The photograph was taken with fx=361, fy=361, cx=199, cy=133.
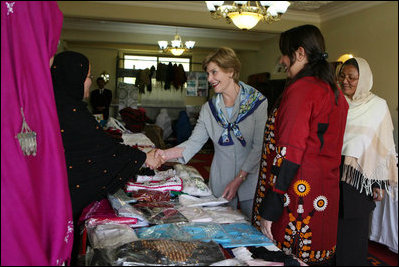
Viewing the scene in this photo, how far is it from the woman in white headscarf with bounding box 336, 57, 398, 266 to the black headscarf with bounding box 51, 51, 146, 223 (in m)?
1.47

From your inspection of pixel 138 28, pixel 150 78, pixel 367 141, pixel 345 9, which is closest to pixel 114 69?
pixel 150 78

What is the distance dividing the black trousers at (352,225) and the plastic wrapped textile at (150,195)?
1150 millimetres

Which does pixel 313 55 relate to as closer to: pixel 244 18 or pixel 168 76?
pixel 244 18

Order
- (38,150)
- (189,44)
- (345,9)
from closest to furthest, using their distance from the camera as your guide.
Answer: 1. (38,150)
2. (345,9)
3. (189,44)

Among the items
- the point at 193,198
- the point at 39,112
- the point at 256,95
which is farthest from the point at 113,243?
the point at 256,95

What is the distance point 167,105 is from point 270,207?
5966 millimetres

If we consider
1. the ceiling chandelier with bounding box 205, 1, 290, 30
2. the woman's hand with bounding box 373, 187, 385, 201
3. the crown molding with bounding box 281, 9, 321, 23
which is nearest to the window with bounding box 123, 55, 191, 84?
the crown molding with bounding box 281, 9, 321, 23

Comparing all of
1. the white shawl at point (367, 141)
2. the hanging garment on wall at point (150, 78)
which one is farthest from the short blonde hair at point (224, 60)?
the hanging garment on wall at point (150, 78)

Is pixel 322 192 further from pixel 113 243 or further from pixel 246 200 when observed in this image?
pixel 113 243

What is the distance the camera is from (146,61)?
282 inches

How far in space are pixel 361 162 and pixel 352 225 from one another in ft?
1.33

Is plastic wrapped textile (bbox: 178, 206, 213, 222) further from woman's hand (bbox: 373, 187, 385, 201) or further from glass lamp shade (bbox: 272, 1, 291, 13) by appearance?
glass lamp shade (bbox: 272, 1, 291, 13)

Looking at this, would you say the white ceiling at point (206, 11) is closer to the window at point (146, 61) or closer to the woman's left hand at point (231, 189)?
the window at point (146, 61)

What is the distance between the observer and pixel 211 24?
22.0ft
